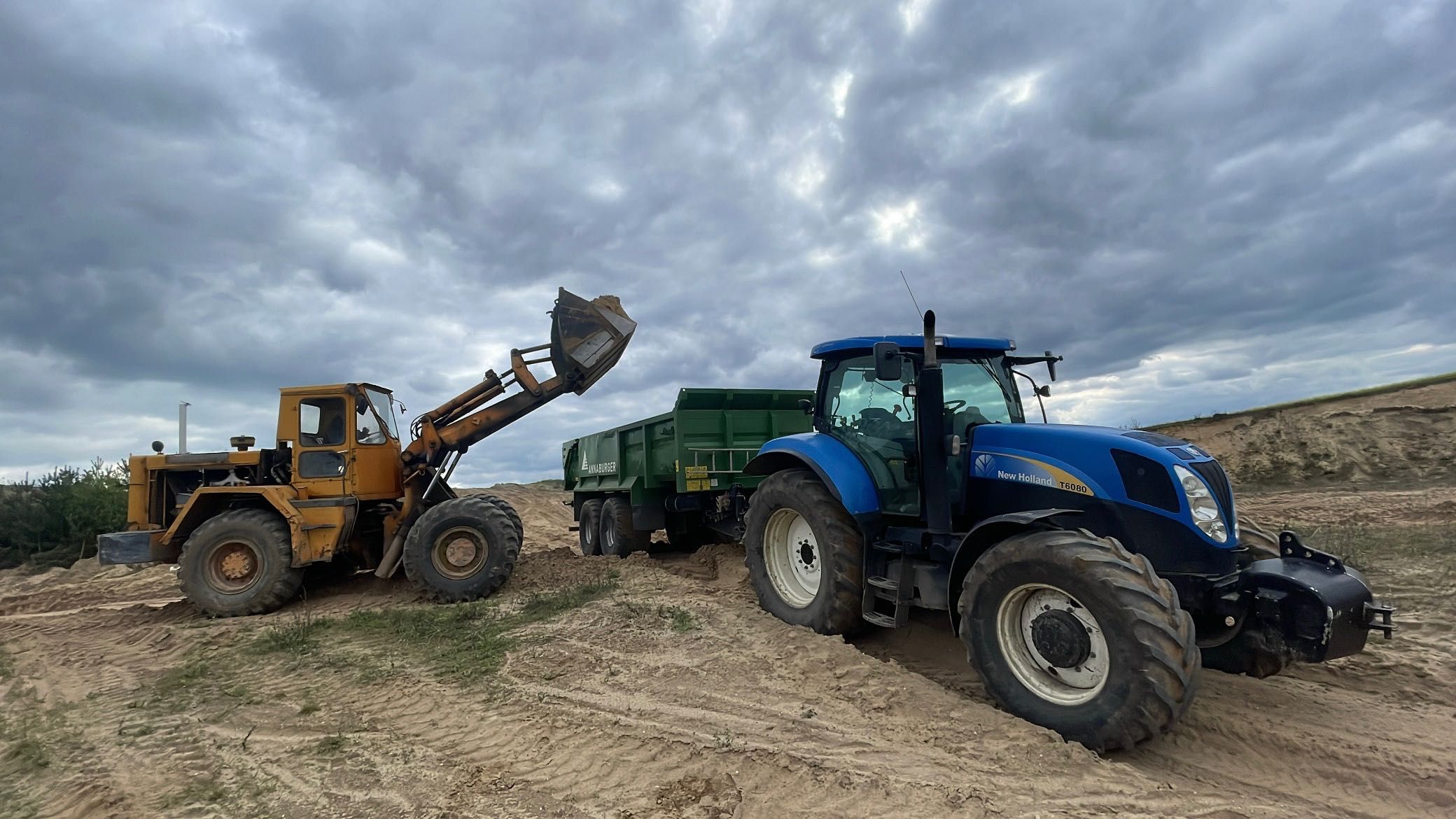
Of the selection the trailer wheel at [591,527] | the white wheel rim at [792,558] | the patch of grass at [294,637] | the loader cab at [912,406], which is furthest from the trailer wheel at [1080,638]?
the trailer wheel at [591,527]

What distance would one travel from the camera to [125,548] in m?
8.32

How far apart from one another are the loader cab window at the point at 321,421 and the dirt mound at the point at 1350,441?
15.0 meters

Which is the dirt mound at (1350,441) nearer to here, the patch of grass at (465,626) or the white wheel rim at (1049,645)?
the white wheel rim at (1049,645)

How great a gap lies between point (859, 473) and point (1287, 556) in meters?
2.59

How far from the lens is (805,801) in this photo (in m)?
3.27

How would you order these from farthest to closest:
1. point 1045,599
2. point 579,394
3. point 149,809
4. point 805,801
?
point 579,394, point 1045,599, point 149,809, point 805,801

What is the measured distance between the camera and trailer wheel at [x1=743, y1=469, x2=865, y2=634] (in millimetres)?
5520

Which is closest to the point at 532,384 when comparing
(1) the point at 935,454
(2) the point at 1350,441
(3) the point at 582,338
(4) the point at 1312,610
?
(3) the point at 582,338

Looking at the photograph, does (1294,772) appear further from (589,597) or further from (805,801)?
(589,597)

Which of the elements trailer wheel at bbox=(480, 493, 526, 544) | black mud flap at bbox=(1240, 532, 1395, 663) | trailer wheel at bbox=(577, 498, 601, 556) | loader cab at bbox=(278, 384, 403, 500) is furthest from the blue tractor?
trailer wheel at bbox=(577, 498, 601, 556)

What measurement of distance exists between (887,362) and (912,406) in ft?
1.82

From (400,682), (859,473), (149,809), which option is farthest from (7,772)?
(859,473)

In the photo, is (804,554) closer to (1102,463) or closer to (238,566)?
(1102,463)

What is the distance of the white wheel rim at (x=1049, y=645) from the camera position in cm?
383
